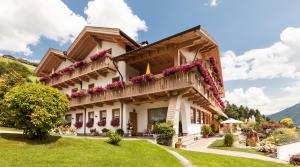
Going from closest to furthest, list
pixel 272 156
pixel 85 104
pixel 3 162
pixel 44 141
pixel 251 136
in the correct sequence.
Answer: pixel 3 162 → pixel 44 141 → pixel 272 156 → pixel 251 136 → pixel 85 104

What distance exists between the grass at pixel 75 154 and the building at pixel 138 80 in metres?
6.31

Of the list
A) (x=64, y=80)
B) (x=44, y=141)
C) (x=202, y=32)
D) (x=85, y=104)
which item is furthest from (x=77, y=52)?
(x=44, y=141)

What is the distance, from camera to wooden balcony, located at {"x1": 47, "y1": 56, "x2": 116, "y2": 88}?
24805mm

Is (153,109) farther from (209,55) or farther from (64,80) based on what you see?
(64,80)

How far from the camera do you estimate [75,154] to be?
31.7 feet

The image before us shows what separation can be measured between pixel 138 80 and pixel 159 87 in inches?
90.5

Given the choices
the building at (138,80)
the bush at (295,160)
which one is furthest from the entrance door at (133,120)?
the bush at (295,160)

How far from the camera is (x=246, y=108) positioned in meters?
80.2

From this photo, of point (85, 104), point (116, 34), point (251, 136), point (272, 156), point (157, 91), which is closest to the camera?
point (272, 156)

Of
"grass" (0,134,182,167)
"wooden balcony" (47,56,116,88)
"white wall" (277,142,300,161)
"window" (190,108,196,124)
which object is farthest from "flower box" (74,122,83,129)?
"white wall" (277,142,300,161)

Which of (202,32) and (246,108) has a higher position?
(202,32)

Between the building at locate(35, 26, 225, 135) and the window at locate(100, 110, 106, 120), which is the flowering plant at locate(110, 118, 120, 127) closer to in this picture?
the building at locate(35, 26, 225, 135)

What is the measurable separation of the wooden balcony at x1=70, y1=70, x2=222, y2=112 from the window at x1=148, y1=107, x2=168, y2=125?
152cm

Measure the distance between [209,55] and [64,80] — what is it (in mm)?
18481
